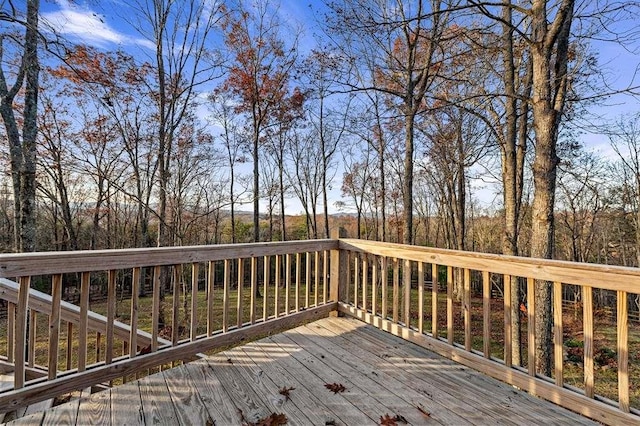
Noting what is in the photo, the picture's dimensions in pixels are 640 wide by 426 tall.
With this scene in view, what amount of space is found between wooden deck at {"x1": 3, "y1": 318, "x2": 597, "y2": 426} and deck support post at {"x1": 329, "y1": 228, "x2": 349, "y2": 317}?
958mm

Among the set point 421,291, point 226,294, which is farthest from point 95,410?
point 421,291

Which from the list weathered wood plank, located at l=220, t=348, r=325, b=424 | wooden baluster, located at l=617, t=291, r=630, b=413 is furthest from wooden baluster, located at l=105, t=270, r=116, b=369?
wooden baluster, located at l=617, t=291, r=630, b=413

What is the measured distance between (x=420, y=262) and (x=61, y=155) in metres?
8.64

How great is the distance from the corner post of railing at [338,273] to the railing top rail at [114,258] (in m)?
0.84

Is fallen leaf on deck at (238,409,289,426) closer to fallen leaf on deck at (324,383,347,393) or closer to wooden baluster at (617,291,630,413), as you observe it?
fallen leaf on deck at (324,383,347,393)

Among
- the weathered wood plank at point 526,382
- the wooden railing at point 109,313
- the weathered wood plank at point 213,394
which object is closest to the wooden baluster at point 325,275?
the wooden railing at point 109,313

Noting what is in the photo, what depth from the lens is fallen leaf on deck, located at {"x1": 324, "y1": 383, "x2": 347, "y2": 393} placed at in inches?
78.7

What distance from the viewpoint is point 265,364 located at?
2369 millimetres

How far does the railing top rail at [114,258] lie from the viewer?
5.30 ft

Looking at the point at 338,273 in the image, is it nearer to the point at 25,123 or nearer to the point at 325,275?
the point at 325,275

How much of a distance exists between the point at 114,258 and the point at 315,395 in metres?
1.55

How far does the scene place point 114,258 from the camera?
1.95 metres

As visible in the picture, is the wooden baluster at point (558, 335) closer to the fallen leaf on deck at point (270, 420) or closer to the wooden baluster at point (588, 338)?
the wooden baluster at point (588, 338)

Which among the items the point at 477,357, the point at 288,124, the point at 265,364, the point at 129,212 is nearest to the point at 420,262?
the point at 477,357
